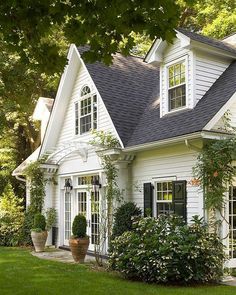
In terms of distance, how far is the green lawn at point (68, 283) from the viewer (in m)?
8.95

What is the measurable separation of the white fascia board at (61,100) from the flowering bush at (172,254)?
7.66m

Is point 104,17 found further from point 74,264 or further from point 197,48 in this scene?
point 74,264

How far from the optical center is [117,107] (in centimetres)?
1432

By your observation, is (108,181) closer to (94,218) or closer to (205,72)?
(94,218)

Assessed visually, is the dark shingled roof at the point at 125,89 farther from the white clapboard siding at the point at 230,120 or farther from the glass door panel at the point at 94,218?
the white clapboard siding at the point at 230,120

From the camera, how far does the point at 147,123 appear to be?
13.4m

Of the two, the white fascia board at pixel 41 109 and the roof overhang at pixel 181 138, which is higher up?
the white fascia board at pixel 41 109

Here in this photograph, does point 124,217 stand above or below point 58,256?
above

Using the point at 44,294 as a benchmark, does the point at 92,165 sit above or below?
above

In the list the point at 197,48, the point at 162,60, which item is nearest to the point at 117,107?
the point at 162,60

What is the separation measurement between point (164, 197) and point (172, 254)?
304 centimetres

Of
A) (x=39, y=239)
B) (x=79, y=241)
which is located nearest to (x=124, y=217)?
(x=79, y=241)

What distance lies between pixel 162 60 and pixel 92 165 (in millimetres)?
4291

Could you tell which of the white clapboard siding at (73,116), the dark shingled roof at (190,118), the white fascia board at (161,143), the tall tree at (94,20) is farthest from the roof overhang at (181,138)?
the tall tree at (94,20)
